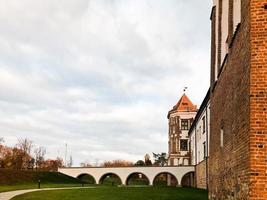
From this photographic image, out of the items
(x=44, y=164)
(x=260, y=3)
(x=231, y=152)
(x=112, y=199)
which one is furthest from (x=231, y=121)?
(x=44, y=164)

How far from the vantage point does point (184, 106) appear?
71938 millimetres

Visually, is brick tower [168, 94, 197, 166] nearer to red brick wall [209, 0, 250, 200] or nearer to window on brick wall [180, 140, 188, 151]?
window on brick wall [180, 140, 188, 151]

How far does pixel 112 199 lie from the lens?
26094 millimetres

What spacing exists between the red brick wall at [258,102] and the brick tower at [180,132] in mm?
59174

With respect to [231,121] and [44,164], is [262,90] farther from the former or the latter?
[44,164]

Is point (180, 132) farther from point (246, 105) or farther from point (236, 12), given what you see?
point (246, 105)

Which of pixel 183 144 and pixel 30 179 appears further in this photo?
pixel 183 144

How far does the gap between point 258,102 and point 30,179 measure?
47.6 meters

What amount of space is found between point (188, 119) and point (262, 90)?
61751 millimetres

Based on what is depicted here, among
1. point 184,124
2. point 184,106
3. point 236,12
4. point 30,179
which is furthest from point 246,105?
point 184,106

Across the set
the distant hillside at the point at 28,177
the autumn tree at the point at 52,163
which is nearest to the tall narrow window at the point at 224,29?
the distant hillside at the point at 28,177

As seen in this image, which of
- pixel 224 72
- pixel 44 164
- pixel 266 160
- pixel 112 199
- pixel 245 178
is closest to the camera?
pixel 266 160

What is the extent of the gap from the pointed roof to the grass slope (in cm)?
2042

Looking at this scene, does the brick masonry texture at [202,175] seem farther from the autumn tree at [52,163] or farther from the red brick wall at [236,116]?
the autumn tree at [52,163]
